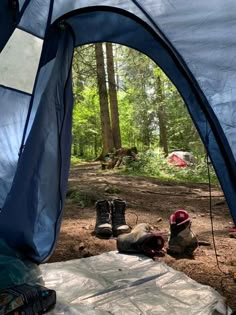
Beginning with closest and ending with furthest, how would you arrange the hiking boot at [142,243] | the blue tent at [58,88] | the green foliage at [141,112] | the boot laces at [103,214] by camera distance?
the blue tent at [58,88] → the hiking boot at [142,243] → the boot laces at [103,214] → the green foliage at [141,112]

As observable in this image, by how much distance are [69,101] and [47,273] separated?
4.01 ft

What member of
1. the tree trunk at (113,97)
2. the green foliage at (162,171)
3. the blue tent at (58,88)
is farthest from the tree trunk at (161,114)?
the blue tent at (58,88)

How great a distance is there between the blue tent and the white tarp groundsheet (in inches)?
10.8

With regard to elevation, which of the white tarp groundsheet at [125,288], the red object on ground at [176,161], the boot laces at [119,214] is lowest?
the white tarp groundsheet at [125,288]

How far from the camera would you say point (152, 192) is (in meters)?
6.07

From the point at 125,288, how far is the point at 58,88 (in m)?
1.41

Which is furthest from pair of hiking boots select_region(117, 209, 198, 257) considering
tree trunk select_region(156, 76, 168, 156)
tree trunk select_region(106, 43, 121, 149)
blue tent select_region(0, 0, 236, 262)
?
tree trunk select_region(156, 76, 168, 156)

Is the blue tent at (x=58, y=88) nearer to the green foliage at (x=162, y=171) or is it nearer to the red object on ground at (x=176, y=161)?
the green foliage at (x=162, y=171)

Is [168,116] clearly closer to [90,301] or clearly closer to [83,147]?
[83,147]

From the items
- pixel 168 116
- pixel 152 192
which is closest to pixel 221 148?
pixel 152 192

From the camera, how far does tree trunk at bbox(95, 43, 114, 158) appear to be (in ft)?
33.8

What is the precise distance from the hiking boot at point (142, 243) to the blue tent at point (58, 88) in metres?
0.56

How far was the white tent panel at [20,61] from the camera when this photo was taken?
246cm

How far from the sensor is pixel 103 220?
3.36 meters
